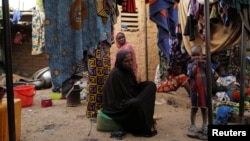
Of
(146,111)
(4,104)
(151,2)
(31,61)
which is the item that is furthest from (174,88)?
(31,61)

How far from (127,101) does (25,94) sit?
290 cm

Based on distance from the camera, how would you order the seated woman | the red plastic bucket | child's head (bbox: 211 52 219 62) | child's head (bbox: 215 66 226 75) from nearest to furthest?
the seated woman
child's head (bbox: 211 52 219 62)
the red plastic bucket
child's head (bbox: 215 66 226 75)

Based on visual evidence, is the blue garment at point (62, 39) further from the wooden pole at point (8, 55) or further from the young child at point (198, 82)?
the young child at point (198, 82)

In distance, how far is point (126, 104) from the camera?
376cm

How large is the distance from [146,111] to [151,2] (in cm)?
147

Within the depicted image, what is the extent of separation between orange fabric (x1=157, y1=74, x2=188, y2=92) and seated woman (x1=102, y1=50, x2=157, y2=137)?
2672mm

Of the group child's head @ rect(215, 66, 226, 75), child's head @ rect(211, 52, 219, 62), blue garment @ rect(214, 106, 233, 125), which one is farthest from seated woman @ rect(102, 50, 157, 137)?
child's head @ rect(215, 66, 226, 75)

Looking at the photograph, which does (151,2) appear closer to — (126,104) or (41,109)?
(126,104)

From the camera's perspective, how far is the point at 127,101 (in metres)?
3.79

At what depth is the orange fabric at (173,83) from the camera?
6554 millimetres

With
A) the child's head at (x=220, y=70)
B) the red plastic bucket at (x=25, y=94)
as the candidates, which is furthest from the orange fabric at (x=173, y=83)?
the red plastic bucket at (x=25, y=94)

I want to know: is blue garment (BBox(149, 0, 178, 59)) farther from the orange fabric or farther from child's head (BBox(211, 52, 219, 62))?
the orange fabric

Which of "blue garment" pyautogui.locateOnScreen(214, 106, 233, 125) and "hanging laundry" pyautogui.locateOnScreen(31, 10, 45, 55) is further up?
"hanging laundry" pyautogui.locateOnScreen(31, 10, 45, 55)

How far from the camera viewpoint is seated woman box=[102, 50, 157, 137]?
3.75 metres
